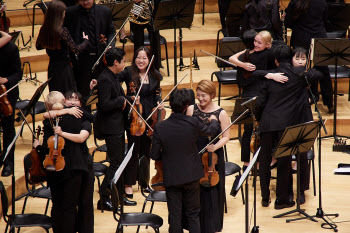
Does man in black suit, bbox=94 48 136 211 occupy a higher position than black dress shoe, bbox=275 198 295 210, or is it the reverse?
man in black suit, bbox=94 48 136 211

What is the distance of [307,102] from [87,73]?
7.40ft

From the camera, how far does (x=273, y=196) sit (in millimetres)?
6012

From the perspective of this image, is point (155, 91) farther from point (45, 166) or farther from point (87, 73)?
point (45, 166)

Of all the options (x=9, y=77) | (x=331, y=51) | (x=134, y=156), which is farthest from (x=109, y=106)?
(x=331, y=51)

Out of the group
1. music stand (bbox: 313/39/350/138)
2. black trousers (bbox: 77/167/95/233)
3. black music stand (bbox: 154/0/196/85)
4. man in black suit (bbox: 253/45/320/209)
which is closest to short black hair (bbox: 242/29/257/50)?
man in black suit (bbox: 253/45/320/209)

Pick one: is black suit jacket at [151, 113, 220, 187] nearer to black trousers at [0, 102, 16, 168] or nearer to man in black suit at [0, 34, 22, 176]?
man in black suit at [0, 34, 22, 176]

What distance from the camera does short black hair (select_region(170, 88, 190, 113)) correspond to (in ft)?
14.7

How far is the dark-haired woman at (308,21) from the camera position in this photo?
703 centimetres

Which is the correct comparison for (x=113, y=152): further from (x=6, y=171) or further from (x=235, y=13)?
(x=235, y=13)

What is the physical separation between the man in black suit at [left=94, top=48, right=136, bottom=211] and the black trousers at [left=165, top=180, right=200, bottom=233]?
2.86 feet

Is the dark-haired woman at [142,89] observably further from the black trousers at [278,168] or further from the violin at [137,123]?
the black trousers at [278,168]

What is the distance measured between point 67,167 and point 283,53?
2166 mm

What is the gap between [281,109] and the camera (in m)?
5.53

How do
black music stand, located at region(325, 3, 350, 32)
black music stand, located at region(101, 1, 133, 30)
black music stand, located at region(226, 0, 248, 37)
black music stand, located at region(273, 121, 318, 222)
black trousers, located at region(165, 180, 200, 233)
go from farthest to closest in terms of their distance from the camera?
black music stand, located at region(226, 0, 248, 37) → black music stand, located at region(325, 3, 350, 32) → black music stand, located at region(101, 1, 133, 30) → black music stand, located at region(273, 121, 318, 222) → black trousers, located at region(165, 180, 200, 233)
